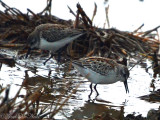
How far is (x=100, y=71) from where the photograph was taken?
677 cm

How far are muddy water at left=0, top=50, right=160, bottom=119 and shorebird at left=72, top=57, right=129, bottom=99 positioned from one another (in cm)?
20

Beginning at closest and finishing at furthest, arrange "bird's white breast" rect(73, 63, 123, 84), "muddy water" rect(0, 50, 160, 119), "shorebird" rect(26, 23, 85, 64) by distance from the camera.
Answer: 1. "muddy water" rect(0, 50, 160, 119)
2. "bird's white breast" rect(73, 63, 123, 84)
3. "shorebird" rect(26, 23, 85, 64)

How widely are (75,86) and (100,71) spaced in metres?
0.50

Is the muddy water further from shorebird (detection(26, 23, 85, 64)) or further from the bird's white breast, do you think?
shorebird (detection(26, 23, 85, 64))

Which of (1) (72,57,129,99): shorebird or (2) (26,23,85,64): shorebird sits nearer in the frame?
(1) (72,57,129,99): shorebird

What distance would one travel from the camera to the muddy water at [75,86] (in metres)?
5.71

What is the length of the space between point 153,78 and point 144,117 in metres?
2.62

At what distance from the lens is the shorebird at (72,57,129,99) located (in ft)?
21.9

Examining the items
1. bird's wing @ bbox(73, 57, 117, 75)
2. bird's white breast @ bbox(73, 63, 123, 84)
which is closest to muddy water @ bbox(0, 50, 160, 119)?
bird's white breast @ bbox(73, 63, 123, 84)

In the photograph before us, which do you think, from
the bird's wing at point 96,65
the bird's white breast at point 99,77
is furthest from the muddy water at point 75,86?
the bird's wing at point 96,65

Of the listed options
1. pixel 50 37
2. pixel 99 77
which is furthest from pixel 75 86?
pixel 50 37

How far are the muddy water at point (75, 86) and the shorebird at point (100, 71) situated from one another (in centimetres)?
20

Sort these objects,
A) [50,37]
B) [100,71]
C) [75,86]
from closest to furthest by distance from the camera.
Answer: [75,86] < [100,71] < [50,37]

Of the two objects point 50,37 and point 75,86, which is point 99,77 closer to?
point 75,86
